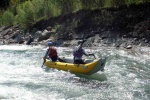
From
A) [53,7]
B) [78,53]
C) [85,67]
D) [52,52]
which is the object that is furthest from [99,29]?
[85,67]

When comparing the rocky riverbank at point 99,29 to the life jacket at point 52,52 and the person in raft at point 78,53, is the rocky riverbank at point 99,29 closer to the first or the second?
the life jacket at point 52,52

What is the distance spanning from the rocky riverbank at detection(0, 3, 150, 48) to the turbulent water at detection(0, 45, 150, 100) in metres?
5.19

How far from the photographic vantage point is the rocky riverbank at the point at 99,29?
2320cm

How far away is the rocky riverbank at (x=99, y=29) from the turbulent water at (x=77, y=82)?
5.19 metres

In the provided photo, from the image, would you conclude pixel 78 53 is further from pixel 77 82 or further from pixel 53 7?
pixel 53 7

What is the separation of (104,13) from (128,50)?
7.01 metres

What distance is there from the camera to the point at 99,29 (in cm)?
2542

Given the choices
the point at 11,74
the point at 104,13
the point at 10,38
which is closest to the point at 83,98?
the point at 11,74

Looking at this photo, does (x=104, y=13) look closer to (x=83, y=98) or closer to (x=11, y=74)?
(x=11, y=74)

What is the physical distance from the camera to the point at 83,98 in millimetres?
10211

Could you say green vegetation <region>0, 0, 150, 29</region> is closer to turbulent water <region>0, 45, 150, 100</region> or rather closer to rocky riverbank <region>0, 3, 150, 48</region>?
rocky riverbank <region>0, 3, 150, 48</region>

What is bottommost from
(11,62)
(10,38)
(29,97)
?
(10,38)

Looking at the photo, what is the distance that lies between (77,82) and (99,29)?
44.1ft

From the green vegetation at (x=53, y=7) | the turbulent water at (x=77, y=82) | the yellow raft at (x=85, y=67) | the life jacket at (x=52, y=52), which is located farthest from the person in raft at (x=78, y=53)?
the green vegetation at (x=53, y=7)
